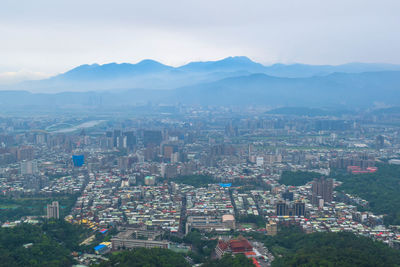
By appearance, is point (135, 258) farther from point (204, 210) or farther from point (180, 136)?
point (180, 136)

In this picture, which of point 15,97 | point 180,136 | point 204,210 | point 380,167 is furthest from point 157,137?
point 15,97

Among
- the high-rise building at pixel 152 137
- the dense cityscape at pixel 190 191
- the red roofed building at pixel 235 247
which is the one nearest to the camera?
the red roofed building at pixel 235 247

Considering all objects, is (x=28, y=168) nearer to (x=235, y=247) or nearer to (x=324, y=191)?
(x=324, y=191)

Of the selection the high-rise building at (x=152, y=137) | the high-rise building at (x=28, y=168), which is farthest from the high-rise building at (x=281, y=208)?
the high-rise building at (x=152, y=137)

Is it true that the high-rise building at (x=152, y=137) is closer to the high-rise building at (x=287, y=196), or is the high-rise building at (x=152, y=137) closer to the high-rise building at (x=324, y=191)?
the high-rise building at (x=287, y=196)

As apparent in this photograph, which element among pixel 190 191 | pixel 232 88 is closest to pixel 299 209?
pixel 190 191
